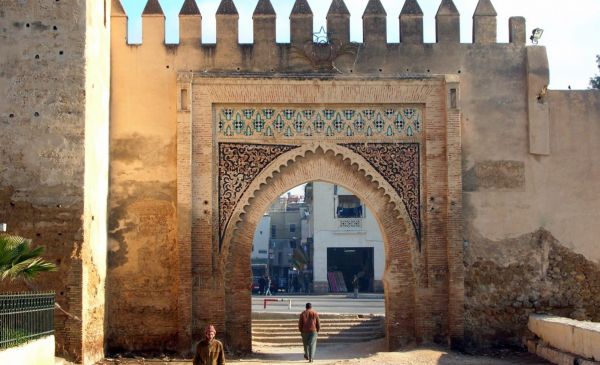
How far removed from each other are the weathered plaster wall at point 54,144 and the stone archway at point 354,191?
2082 mm

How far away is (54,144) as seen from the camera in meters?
10.2

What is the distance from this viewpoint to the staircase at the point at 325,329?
14094mm

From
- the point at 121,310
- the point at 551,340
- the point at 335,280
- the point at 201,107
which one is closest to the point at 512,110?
the point at 551,340

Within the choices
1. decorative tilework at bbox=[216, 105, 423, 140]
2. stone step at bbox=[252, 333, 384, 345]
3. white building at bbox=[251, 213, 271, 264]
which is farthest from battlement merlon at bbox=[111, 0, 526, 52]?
white building at bbox=[251, 213, 271, 264]

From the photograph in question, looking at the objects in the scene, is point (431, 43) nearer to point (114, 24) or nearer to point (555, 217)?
point (555, 217)

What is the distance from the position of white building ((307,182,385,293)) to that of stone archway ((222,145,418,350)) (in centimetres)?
1613

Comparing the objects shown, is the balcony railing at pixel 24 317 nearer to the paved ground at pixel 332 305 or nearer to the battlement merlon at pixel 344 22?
the battlement merlon at pixel 344 22

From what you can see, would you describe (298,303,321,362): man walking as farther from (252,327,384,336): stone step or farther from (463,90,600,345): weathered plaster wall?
(252,327,384,336): stone step

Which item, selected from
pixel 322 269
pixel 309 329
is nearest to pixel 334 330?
pixel 309 329

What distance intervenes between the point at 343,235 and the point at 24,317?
2093 cm

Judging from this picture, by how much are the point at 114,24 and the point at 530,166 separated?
604cm

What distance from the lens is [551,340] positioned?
10.6m

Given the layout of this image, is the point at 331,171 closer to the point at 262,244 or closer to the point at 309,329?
the point at 309,329

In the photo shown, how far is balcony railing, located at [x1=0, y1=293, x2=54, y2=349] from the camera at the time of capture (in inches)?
301
